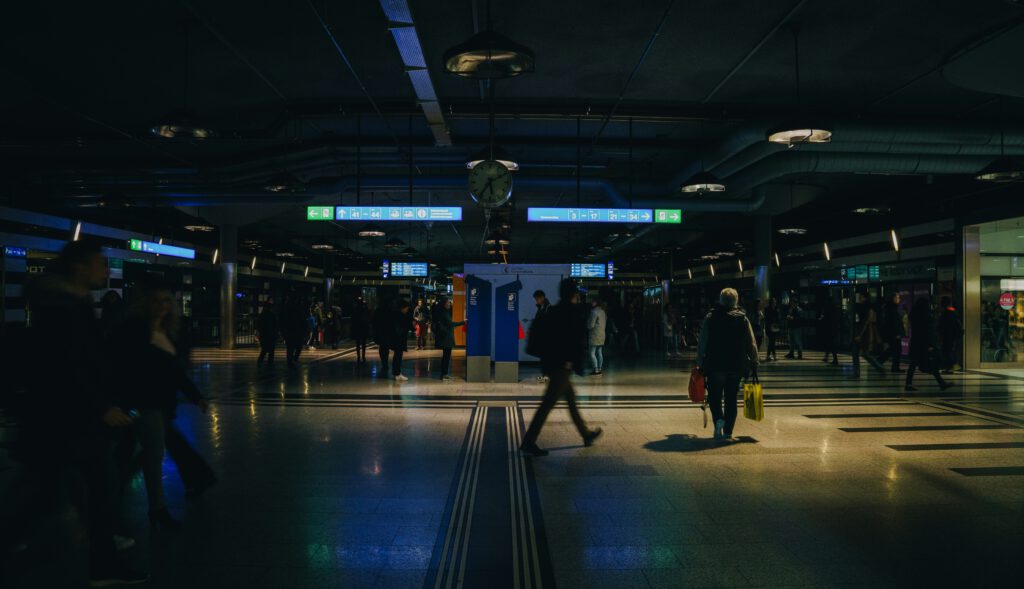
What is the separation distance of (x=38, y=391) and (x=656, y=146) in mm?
12757

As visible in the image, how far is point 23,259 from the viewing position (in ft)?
59.2

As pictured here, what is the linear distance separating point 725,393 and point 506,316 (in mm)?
6000

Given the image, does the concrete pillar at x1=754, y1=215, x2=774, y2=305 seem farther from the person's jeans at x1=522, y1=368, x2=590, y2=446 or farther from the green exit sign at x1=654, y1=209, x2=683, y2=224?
the person's jeans at x1=522, y1=368, x2=590, y2=446

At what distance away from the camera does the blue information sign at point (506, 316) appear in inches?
491

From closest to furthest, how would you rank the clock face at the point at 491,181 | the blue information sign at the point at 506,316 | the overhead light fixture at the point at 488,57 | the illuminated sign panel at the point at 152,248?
the overhead light fixture at the point at 488,57, the clock face at the point at 491,181, the blue information sign at the point at 506,316, the illuminated sign panel at the point at 152,248

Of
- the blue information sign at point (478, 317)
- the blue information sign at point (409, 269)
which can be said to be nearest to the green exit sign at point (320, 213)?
the blue information sign at point (478, 317)

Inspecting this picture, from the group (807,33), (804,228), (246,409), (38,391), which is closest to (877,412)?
(807,33)

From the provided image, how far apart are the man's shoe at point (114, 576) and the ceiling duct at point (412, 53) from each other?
5.71 meters

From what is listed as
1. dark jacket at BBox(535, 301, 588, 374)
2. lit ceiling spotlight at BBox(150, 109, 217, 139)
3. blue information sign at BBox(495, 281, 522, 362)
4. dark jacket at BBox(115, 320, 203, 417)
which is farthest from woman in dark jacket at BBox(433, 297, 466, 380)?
dark jacket at BBox(115, 320, 203, 417)

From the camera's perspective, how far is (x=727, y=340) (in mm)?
6965

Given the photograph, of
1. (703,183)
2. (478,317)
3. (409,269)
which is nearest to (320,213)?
(478,317)

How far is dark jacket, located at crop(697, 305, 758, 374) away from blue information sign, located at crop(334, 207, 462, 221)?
Answer: 6824 mm

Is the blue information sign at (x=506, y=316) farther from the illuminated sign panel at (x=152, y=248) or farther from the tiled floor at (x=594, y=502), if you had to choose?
the illuminated sign panel at (x=152, y=248)

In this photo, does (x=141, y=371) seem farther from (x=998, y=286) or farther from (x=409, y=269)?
(x=409, y=269)
